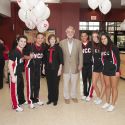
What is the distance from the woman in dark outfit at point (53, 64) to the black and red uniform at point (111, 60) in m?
0.91

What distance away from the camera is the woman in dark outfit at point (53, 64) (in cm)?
490

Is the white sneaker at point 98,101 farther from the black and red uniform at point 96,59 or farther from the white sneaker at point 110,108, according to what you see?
the black and red uniform at point 96,59

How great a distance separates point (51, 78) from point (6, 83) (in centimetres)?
298

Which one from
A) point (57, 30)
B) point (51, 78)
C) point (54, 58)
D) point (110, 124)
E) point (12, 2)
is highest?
point (12, 2)

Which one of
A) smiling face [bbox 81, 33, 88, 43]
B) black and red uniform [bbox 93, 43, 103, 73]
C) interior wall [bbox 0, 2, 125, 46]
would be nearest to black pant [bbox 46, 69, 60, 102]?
black and red uniform [bbox 93, 43, 103, 73]

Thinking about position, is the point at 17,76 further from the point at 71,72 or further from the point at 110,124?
the point at 110,124

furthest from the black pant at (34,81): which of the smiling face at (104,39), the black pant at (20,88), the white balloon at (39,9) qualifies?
the white balloon at (39,9)

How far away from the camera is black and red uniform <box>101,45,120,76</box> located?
4.39 metres

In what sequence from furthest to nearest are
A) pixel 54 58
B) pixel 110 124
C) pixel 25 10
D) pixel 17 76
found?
1. pixel 25 10
2. pixel 54 58
3. pixel 17 76
4. pixel 110 124

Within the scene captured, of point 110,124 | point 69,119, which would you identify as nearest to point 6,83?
point 69,119

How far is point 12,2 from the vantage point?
1052cm

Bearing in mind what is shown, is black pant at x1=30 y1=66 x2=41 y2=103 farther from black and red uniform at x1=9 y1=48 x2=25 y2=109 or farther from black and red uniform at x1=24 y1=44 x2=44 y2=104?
black and red uniform at x1=9 y1=48 x2=25 y2=109

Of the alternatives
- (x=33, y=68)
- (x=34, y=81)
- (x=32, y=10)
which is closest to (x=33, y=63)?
(x=33, y=68)

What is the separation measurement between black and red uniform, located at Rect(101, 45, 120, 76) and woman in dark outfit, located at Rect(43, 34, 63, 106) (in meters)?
0.91
